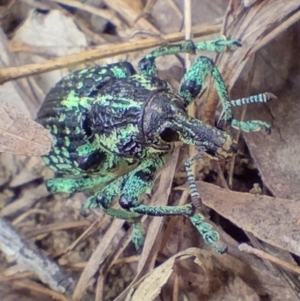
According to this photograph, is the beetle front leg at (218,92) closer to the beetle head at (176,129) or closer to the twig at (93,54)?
the beetle head at (176,129)

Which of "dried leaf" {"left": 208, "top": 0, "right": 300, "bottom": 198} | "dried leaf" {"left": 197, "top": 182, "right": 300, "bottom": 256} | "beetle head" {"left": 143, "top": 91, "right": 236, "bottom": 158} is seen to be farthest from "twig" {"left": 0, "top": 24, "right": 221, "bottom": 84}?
"dried leaf" {"left": 197, "top": 182, "right": 300, "bottom": 256}

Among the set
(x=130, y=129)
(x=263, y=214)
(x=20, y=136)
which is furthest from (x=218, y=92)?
(x=20, y=136)

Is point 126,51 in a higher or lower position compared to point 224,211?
higher

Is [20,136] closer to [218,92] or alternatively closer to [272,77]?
[218,92]

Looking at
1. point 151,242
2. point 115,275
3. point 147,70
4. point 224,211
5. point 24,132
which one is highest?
point 147,70

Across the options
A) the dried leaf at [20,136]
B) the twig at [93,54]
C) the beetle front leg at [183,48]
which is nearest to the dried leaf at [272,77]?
the beetle front leg at [183,48]

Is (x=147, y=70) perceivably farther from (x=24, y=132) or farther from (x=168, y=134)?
(x=24, y=132)

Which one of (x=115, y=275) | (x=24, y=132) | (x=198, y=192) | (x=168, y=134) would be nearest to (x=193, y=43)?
(x=168, y=134)
